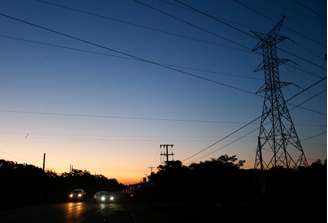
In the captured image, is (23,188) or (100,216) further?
(23,188)

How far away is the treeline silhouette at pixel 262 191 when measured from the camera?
75.2 feet

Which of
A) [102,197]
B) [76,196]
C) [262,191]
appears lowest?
[262,191]

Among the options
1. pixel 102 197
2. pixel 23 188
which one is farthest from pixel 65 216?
pixel 23 188

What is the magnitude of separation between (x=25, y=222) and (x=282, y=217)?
513 inches

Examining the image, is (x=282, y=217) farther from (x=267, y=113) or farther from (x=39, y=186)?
(x=39, y=186)

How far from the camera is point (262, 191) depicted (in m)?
36.5

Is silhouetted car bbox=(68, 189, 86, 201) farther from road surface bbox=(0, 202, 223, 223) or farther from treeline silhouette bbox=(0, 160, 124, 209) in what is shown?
road surface bbox=(0, 202, 223, 223)

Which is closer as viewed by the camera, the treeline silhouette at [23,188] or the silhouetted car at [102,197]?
the silhouetted car at [102,197]

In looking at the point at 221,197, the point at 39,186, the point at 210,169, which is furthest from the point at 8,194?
the point at 210,169

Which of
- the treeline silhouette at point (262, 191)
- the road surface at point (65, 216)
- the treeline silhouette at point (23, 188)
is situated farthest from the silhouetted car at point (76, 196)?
the road surface at point (65, 216)

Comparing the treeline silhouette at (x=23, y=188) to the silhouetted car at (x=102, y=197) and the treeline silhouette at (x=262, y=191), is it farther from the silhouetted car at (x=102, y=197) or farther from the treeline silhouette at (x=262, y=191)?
the treeline silhouette at (x=262, y=191)

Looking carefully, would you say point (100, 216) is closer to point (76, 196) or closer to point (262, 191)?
point (262, 191)

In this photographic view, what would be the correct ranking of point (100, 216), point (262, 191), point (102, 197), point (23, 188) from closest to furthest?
point (100, 216), point (262, 191), point (102, 197), point (23, 188)

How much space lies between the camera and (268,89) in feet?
102
